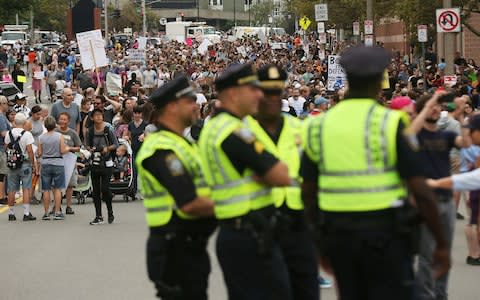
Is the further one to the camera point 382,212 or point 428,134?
point 428,134

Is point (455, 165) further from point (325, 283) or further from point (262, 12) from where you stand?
point (262, 12)

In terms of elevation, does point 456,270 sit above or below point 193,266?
below

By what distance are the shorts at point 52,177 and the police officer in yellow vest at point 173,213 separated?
11.4 metres

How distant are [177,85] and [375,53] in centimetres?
151

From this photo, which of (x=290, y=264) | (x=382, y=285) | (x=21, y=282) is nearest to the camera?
(x=382, y=285)

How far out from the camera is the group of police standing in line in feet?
20.5

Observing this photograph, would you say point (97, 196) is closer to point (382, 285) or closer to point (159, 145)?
point (159, 145)

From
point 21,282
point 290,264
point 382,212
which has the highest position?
point 382,212

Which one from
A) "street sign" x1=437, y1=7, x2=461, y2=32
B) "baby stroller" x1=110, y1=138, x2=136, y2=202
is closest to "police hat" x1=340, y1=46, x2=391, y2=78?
"baby stroller" x1=110, y1=138, x2=136, y2=202

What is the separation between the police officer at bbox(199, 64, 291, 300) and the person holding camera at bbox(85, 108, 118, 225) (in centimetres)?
1095

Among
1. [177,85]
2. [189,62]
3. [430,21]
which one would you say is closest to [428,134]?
[177,85]

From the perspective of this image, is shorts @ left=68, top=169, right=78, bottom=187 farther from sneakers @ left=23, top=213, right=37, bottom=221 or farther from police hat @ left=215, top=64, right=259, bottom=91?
police hat @ left=215, top=64, right=259, bottom=91

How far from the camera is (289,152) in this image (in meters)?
8.49

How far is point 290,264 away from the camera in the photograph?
795 cm
